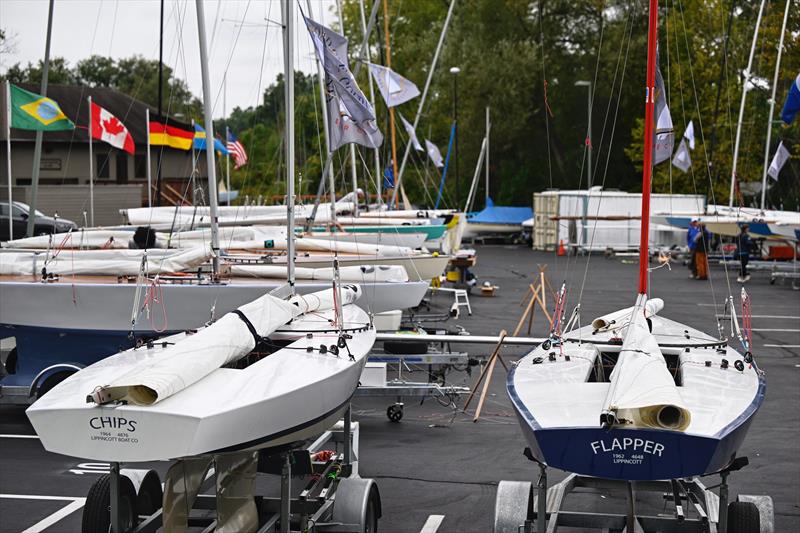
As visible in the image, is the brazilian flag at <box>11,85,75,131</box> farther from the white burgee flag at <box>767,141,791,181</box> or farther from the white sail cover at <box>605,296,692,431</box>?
the white burgee flag at <box>767,141,791,181</box>

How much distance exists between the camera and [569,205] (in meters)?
46.3

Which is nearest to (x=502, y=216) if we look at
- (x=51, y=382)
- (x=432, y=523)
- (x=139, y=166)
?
(x=139, y=166)

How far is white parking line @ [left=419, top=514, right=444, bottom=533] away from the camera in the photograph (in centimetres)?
941

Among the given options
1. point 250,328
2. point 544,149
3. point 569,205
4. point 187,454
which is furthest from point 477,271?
point 187,454

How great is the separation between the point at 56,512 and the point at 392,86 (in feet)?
49.7

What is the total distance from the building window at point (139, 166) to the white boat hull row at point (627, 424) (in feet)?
164

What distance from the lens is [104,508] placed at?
8.12 meters

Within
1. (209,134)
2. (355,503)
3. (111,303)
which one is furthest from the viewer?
(209,134)

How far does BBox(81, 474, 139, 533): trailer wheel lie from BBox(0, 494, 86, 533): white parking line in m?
1.49

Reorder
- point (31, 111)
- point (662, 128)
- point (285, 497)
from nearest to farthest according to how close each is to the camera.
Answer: point (285, 497) → point (662, 128) → point (31, 111)

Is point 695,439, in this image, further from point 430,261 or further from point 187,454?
point 430,261

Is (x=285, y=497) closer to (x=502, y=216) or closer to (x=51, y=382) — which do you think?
(x=51, y=382)

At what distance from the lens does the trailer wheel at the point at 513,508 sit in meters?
7.95

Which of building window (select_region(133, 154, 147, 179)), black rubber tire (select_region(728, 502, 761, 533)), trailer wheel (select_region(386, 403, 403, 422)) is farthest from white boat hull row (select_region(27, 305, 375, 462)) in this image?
building window (select_region(133, 154, 147, 179))
